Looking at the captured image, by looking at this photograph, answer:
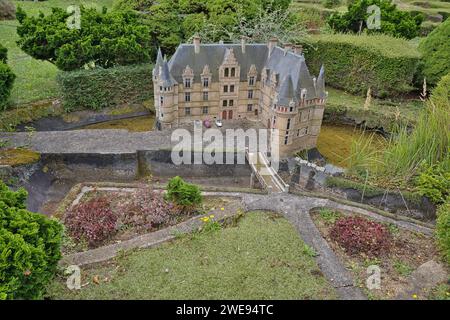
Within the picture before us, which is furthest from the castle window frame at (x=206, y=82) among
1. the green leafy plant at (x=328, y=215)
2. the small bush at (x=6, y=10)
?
the small bush at (x=6, y=10)

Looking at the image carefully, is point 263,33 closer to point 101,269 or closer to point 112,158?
point 112,158

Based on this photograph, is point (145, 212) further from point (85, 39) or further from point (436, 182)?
point (85, 39)

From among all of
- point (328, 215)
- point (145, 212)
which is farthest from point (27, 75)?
point (328, 215)

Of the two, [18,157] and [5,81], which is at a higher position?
[5,81]

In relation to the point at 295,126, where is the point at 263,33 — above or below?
above

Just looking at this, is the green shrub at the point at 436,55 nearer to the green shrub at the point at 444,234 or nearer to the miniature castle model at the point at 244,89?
the miniature castle model at the point at 244,89

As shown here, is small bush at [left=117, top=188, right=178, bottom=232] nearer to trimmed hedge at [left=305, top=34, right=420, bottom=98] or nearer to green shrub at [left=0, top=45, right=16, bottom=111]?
green shrub at [left=0, top=45, right=16, bottom=111]

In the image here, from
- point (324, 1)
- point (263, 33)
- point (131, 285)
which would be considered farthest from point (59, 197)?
Answer: point (324, 1)
